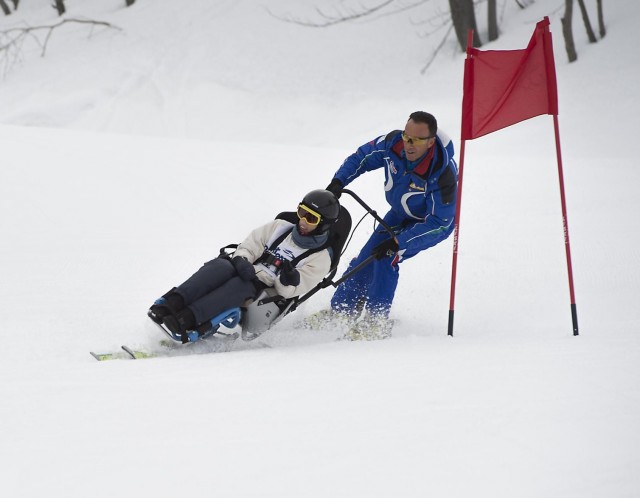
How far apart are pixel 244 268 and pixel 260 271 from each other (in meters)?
0.26

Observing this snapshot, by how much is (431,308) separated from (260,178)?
3491 mm

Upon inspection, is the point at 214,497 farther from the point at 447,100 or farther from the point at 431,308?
the point at 447,100

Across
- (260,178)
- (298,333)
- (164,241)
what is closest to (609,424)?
(298,333)

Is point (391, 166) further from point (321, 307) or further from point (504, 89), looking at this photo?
point (321, 307)

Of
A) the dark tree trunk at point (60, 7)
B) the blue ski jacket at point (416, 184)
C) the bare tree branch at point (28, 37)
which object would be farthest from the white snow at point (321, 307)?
the dark tree trunk at point (60, 7)

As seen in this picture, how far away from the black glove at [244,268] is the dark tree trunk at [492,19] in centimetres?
1137

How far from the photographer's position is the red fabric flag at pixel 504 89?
16.3 ft

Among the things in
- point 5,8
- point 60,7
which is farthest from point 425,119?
point 5,8

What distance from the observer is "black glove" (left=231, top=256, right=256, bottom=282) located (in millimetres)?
4613

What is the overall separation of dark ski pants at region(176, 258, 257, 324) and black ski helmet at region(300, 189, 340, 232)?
2.18ft

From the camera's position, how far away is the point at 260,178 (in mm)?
8836

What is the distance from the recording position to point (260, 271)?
192 inches

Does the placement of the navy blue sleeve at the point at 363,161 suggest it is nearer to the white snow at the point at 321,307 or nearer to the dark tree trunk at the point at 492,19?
the white snow at the point at 321,307

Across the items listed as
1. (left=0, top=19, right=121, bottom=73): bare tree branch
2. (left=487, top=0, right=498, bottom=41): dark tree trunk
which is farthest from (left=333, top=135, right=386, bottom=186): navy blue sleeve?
(left=0, top=19, right=121, bottom=73): bare tree branch
